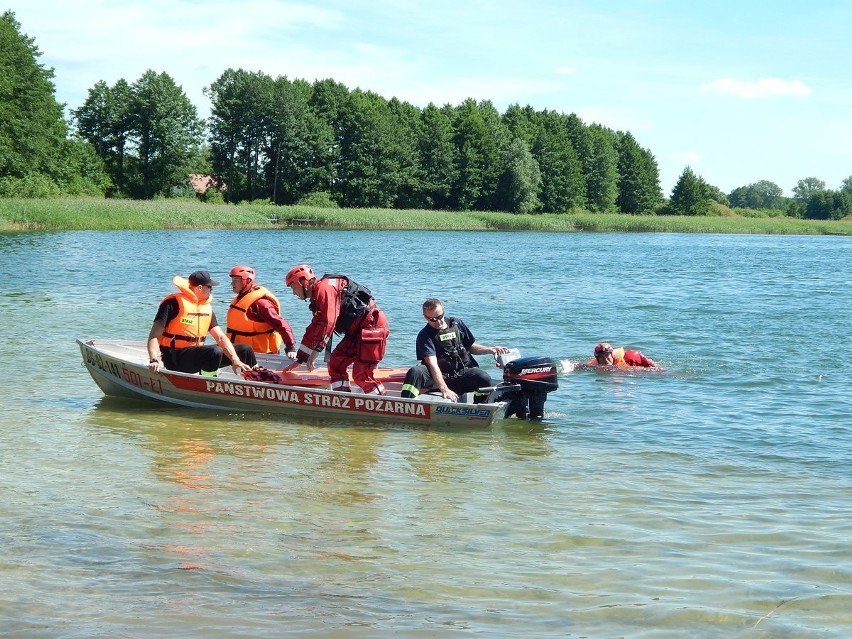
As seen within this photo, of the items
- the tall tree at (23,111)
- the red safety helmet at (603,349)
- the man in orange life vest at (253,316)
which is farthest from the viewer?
the tall tree at (23,111)

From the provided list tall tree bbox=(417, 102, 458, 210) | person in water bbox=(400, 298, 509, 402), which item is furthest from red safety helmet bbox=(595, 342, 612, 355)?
tall tree bbox=(417, 102, 458, 210)

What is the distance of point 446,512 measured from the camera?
24.1 ft

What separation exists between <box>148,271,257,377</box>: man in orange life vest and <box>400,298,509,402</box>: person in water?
1.89 metres

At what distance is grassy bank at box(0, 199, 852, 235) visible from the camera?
46.8 metres

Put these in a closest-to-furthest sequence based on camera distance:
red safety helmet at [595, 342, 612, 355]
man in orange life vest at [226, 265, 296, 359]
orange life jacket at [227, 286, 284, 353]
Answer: man in orange life vest at [226, 265, 296, 359], orange life jacket at [227, 286, 284, 353], red safety helmet at [595, 342, 612, 355]

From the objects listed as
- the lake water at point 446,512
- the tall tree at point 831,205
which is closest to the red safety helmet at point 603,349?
the lake water at point 446,512

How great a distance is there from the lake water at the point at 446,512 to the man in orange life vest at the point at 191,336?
1.90 ft

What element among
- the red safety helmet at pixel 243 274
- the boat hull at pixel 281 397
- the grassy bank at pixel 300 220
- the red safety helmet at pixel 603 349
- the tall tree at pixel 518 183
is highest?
the tall tree at pixel 518 183

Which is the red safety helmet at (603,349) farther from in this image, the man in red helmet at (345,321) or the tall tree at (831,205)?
the tall tree at (831,205)

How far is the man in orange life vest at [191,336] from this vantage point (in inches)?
409

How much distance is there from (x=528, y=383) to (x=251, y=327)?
3.25 metres

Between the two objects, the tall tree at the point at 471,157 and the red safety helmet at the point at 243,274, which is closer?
the red safety helmet at the point at 243,274

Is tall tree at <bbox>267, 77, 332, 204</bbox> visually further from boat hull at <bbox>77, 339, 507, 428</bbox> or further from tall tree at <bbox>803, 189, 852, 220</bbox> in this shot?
boat hull at <bbox>77, 339, 507, 428</bbox>

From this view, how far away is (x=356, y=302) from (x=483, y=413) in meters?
1.73
